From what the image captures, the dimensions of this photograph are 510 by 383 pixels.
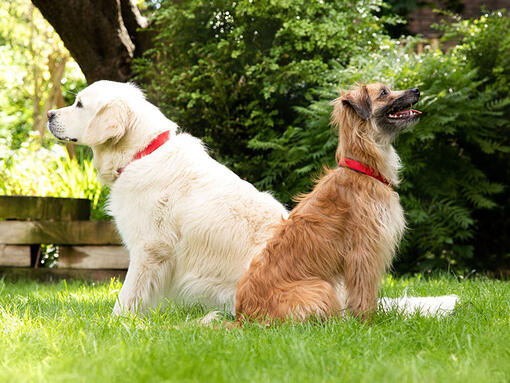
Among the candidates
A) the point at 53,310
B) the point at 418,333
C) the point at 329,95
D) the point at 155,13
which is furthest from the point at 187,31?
the point at 418,333

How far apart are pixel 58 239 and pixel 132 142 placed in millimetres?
2976

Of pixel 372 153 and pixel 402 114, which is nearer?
pixel 372 153

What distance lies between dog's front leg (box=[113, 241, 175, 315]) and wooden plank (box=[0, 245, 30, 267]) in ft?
10.8

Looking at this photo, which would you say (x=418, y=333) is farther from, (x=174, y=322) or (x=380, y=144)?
(x=174, y=322)

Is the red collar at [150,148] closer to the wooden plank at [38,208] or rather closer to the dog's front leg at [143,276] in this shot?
the dog's front leg at [143,276]

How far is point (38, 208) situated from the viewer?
693cm

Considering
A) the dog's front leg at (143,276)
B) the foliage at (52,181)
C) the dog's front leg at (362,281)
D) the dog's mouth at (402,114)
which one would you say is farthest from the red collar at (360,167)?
the foliage at (52,181)

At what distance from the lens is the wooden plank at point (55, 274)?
22.5 ft

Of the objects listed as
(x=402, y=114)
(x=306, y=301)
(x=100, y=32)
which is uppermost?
(x=100, y=32)

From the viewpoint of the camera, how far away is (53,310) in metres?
4.36

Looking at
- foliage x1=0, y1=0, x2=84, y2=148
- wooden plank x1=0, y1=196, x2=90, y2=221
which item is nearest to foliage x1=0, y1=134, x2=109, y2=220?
wooden plank x1=0, y1=196, x2=90, y2=221

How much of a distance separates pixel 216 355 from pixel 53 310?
2127 millimetres

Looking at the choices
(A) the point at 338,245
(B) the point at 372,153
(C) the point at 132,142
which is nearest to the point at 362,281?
(A) the point at 338,245

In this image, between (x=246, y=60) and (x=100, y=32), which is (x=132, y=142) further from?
(x=100, y=32)
